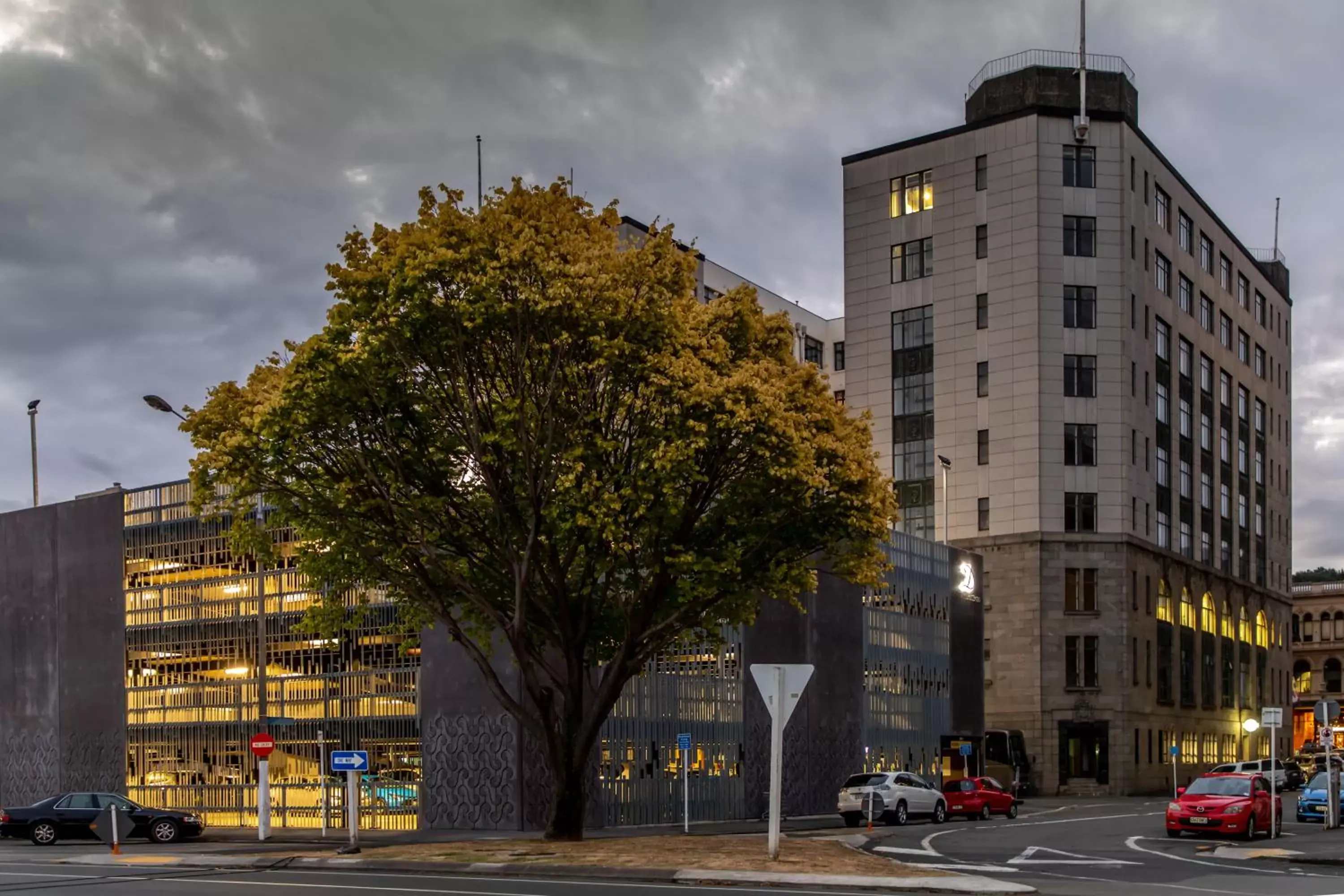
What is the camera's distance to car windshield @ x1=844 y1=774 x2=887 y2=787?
47.0 meters

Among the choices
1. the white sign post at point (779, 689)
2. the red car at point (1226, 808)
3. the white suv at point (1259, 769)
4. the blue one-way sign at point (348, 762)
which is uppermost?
the white sign post at point (779, 689)

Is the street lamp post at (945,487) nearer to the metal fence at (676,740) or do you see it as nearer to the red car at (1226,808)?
the metal fence at (676,740)

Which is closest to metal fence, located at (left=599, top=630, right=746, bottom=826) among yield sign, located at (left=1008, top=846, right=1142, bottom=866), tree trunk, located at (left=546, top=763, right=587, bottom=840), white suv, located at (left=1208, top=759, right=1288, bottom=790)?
tree trunk, located at (left=546, top=763, right=587, bottom=840)

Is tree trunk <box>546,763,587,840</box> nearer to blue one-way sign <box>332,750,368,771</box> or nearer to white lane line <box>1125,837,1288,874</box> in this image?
blue one-way sign <box>332,750,368,771</box>

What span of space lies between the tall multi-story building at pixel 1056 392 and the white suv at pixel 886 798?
3398cm

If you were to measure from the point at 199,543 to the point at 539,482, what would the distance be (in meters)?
23.3

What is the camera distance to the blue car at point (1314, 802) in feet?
148

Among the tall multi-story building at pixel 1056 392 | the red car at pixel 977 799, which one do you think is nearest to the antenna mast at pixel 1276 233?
the tall multi-story building at pixel 1056 392

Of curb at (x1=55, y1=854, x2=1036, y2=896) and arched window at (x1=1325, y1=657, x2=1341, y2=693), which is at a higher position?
curb at (x1=55, y1=854, x2=1036, y2=896)

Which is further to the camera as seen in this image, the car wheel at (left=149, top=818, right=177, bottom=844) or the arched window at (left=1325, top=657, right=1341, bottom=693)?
the arched window at (left=1325, top=657, right=1341, bottom=693)

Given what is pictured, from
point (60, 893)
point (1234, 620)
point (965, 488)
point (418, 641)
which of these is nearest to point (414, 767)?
point (418, 641)

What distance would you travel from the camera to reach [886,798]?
1853 inches

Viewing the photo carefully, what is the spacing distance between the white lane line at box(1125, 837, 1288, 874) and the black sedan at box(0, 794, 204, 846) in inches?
945

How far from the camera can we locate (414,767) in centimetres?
4356
